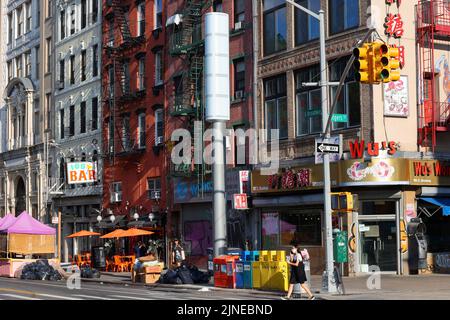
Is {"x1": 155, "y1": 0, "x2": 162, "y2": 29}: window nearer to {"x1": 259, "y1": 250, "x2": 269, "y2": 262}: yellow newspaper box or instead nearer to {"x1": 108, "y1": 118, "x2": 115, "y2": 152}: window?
{"x1": 108, "y1": 118, "x2": 115, "y2": 152}: window

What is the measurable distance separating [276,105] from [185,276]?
32.3ft

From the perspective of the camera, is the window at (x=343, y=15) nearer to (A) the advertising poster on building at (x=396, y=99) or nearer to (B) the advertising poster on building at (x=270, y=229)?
(A) the advertising poster on building at (x=396, y=99)

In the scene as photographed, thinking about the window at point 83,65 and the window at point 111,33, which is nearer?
the window at point 111,33

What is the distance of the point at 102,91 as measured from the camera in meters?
51.6

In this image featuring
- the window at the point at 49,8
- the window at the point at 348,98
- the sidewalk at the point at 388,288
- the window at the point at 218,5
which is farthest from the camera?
the window at the point at 49,8

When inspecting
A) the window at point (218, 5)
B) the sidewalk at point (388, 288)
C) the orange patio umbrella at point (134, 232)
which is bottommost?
the sidewalk at point (388, 288)

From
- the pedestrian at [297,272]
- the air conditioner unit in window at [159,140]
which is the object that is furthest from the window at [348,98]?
the air conditioner unit in window at [159,140]

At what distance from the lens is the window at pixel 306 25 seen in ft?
116

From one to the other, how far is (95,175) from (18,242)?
30.8 ft

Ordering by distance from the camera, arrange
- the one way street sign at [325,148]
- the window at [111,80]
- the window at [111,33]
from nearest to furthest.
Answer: the one way street sign at [325,148], the window at [111,80], the window at [111,33]

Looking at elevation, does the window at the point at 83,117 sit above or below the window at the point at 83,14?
below

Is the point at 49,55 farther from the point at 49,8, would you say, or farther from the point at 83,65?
the point at 83,65

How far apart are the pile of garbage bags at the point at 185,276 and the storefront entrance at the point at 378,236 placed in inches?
257
